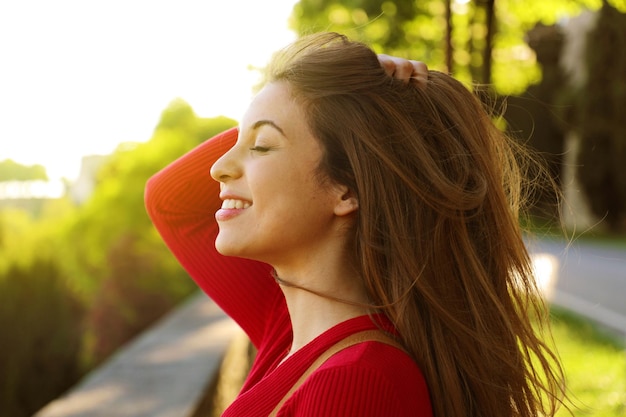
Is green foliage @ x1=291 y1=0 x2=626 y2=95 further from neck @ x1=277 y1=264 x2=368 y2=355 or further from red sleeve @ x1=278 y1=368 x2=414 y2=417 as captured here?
red sleeve @ x1=278 y1=368 x2=414 y2=417

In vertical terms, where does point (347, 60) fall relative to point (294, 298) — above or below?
above

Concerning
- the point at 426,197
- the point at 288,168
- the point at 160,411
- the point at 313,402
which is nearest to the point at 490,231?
the point at 426,197

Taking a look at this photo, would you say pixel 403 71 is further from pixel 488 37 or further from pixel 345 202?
pixel 488 37

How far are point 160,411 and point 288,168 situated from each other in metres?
3.26

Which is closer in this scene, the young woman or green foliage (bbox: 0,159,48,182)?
the young woman

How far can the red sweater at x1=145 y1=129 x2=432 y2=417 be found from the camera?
1593 mm

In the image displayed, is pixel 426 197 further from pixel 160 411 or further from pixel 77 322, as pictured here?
pixel 77 322

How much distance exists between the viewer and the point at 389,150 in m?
1.84

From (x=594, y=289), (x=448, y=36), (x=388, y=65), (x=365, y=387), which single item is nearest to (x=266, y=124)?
(x=388, y=65)

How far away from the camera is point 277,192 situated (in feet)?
6.26

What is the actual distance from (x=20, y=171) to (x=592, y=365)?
8728cm

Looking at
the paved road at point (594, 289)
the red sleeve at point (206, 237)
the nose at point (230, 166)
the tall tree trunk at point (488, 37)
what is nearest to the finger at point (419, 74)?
the nose at point (230, 166)

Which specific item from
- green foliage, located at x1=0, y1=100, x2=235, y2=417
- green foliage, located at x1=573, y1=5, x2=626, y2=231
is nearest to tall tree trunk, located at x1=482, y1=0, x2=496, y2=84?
green foliage, located at x1=0, y1=100, x2=235, y2=417

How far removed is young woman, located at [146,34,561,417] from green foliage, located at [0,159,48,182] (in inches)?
3287
